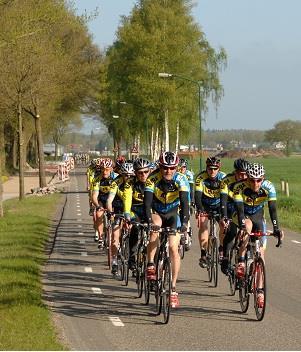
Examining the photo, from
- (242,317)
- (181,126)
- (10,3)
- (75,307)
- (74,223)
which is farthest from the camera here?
(181,126)

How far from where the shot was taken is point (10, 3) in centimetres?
2083

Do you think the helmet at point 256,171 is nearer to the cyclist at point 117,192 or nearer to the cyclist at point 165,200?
the cyclist at point 165,200

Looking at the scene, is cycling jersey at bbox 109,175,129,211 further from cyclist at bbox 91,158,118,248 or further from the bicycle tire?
the bicycle tire

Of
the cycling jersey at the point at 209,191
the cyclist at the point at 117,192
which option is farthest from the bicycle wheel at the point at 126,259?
the cycling jersey at the point at 209,191

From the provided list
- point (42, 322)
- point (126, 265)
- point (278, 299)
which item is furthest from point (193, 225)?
point (42, 322)

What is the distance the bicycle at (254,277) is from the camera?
947 cm

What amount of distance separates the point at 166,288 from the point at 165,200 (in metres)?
1.39

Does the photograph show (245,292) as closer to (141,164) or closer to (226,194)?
(226,194)

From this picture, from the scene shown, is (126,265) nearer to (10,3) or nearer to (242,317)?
(242,317)

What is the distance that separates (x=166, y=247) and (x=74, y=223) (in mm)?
14676

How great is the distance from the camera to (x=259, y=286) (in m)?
9.52

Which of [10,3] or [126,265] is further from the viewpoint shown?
[10,3]

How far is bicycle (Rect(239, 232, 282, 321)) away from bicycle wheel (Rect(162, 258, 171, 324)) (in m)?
1.03

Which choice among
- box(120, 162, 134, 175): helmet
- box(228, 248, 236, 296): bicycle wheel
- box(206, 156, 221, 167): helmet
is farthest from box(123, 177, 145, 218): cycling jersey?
box(228, 248, 236, 296): bicycle wheel
